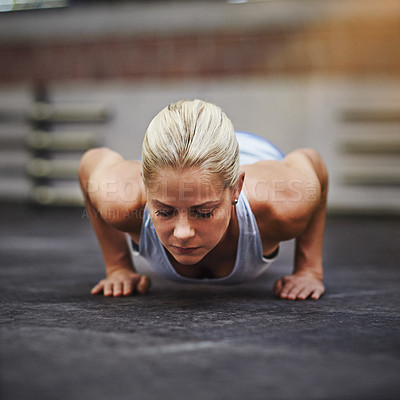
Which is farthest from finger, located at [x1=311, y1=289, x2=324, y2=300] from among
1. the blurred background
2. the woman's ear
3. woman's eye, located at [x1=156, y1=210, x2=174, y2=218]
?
the blurred background

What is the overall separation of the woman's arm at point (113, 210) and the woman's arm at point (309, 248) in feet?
1.17

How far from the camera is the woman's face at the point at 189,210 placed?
2.86 ft

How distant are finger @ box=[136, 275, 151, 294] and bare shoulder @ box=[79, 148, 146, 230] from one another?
0.17 metres

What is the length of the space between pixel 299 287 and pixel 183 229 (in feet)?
1.43

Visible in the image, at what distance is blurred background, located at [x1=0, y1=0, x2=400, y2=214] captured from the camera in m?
3.16

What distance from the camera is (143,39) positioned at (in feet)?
11.5

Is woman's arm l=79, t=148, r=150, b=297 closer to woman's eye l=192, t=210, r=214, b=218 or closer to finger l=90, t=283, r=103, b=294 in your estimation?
finger l=90, t=283, r=103, b=294

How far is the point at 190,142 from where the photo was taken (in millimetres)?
868

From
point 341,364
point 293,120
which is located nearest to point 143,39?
point 293,120

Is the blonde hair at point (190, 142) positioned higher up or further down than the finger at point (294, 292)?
higher up

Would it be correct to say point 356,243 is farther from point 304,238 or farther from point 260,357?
point 260,357

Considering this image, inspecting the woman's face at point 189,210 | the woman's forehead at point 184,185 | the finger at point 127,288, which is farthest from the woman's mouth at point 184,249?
the finger at point 127,288

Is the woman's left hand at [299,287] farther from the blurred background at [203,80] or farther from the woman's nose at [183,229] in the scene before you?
the blurred background at [203,80]

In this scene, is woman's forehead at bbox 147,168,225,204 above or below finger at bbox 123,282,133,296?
above
